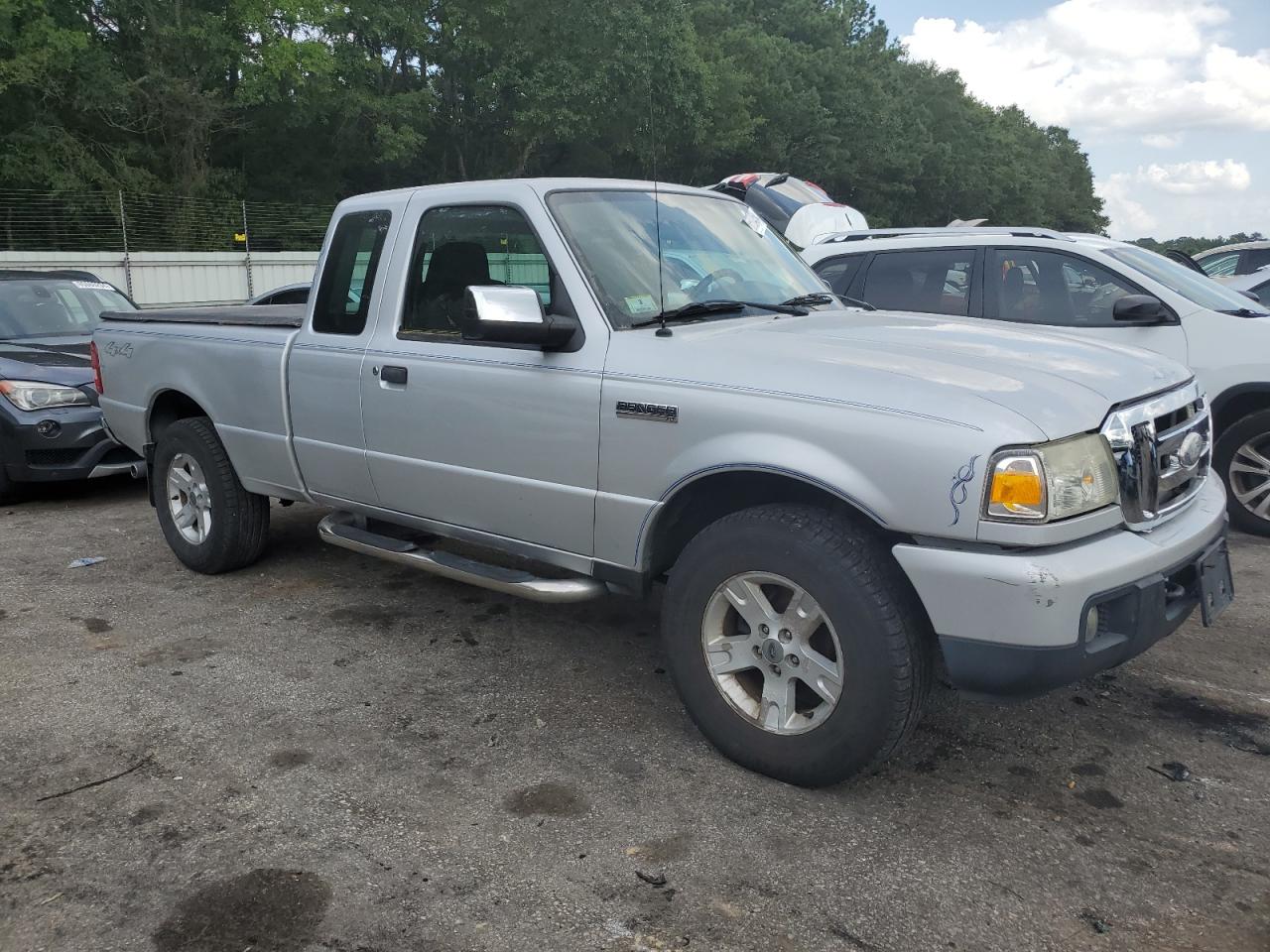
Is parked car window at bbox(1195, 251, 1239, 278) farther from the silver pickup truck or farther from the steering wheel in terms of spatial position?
the steering wheel

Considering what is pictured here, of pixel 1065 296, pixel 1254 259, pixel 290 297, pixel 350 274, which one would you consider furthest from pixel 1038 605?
pixel 1254 259

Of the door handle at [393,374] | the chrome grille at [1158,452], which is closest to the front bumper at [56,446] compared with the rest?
the door handle at [393,374]

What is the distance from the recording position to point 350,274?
15.0ft

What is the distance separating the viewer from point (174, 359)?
5.39 metres

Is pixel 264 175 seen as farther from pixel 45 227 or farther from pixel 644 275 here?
pixel 644 275

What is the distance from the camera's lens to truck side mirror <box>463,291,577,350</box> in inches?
135

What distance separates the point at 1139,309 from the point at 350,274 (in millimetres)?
4382

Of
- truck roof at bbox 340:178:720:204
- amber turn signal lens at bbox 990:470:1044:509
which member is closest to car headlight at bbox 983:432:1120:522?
amber turn signal lens at bbox 990:470:1044:509

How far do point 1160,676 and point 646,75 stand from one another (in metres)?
30.9

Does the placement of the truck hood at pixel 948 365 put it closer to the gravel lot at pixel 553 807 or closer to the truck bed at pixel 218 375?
the gravel lot at pixel 553 807

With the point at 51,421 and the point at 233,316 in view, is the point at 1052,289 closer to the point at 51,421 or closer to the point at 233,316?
the point at 233,316

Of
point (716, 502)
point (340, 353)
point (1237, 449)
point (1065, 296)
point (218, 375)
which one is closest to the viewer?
point (716, 502)

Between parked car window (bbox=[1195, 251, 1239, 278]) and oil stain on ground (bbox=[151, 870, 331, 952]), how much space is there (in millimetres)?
13303

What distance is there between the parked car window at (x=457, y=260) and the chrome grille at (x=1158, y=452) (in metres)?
2.06
